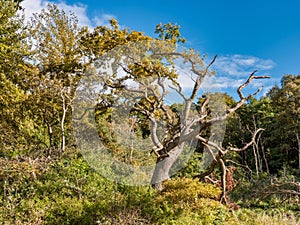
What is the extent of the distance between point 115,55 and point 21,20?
2.81m

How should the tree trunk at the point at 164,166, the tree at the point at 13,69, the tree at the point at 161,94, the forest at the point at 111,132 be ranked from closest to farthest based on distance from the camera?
the forest at the point at 111,132 → the tree trunk at the point at 164,166 → the tree at the point at 161,94 → the tree at the point at 13,69

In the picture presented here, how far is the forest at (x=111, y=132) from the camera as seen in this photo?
4.77 metres

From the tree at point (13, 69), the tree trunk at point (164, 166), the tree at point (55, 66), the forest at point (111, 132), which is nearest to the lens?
the forest at point (111, 132)

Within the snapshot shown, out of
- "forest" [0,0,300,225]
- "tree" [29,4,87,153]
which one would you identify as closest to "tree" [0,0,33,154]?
"forest" [0,0,300,225]

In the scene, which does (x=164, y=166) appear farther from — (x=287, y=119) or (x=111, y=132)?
(x=287, y=119)

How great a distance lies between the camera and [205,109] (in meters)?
6.83

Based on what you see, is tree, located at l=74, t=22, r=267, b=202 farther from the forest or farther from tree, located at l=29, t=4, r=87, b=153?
tree, located at l=29, t=4, r=87, b=153

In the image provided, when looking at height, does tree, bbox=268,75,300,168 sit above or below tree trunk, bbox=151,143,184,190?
above

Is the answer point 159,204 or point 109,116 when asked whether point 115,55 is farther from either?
point 159,204

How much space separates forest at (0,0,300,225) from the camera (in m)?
4.77

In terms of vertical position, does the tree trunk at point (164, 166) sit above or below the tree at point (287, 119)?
below

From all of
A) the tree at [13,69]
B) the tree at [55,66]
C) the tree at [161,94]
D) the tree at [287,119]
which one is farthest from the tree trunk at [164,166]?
the tree at [287,119]

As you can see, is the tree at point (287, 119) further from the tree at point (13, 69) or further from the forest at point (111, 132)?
the tree at point (13, 69)

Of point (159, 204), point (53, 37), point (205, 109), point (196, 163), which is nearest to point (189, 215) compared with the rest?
point (159, 204)
